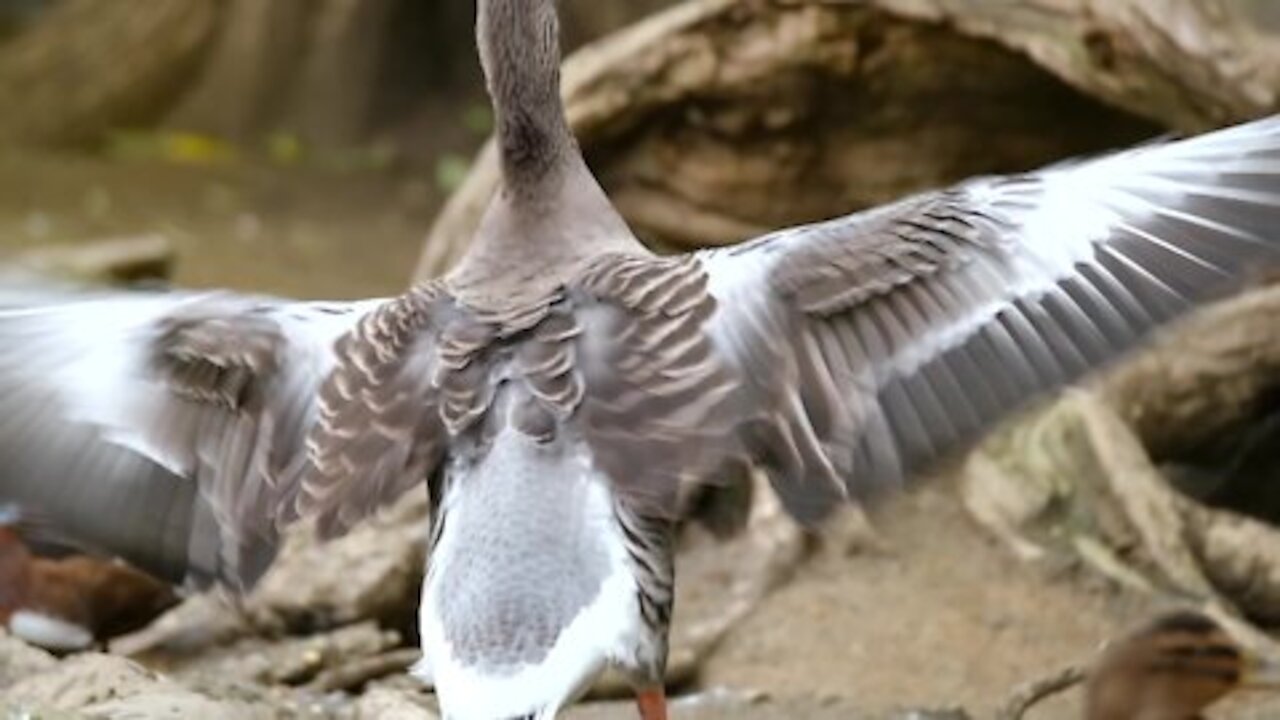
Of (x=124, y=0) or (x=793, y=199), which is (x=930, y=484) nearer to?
(x=793, y=199)

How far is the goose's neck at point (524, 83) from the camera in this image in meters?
5.47

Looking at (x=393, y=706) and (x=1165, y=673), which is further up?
(x=393, y=706)

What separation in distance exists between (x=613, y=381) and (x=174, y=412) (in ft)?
3.01

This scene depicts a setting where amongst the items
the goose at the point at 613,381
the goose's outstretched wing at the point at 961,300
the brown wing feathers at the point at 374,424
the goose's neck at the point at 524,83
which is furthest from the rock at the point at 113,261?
the goose's outstretched wing at the point at 961,300

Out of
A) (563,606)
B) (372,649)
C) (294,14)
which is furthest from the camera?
(294,14)

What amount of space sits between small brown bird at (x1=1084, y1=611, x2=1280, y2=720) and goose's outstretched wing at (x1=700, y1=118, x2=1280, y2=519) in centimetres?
106

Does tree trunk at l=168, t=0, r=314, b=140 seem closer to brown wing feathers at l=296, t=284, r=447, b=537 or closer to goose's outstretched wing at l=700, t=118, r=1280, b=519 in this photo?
brown wing feathers at l=296, t=284, r=447, b=537

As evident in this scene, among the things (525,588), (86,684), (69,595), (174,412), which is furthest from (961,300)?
(69,595)

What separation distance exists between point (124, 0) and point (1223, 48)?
6717 millimetres

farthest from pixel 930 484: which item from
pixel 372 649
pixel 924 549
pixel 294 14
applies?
pixel 294 14

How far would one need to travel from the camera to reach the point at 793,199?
782 centimetres

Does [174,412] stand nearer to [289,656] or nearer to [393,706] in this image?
[393,706]

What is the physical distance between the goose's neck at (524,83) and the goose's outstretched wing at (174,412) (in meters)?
0.49

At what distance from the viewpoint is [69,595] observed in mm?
6848
